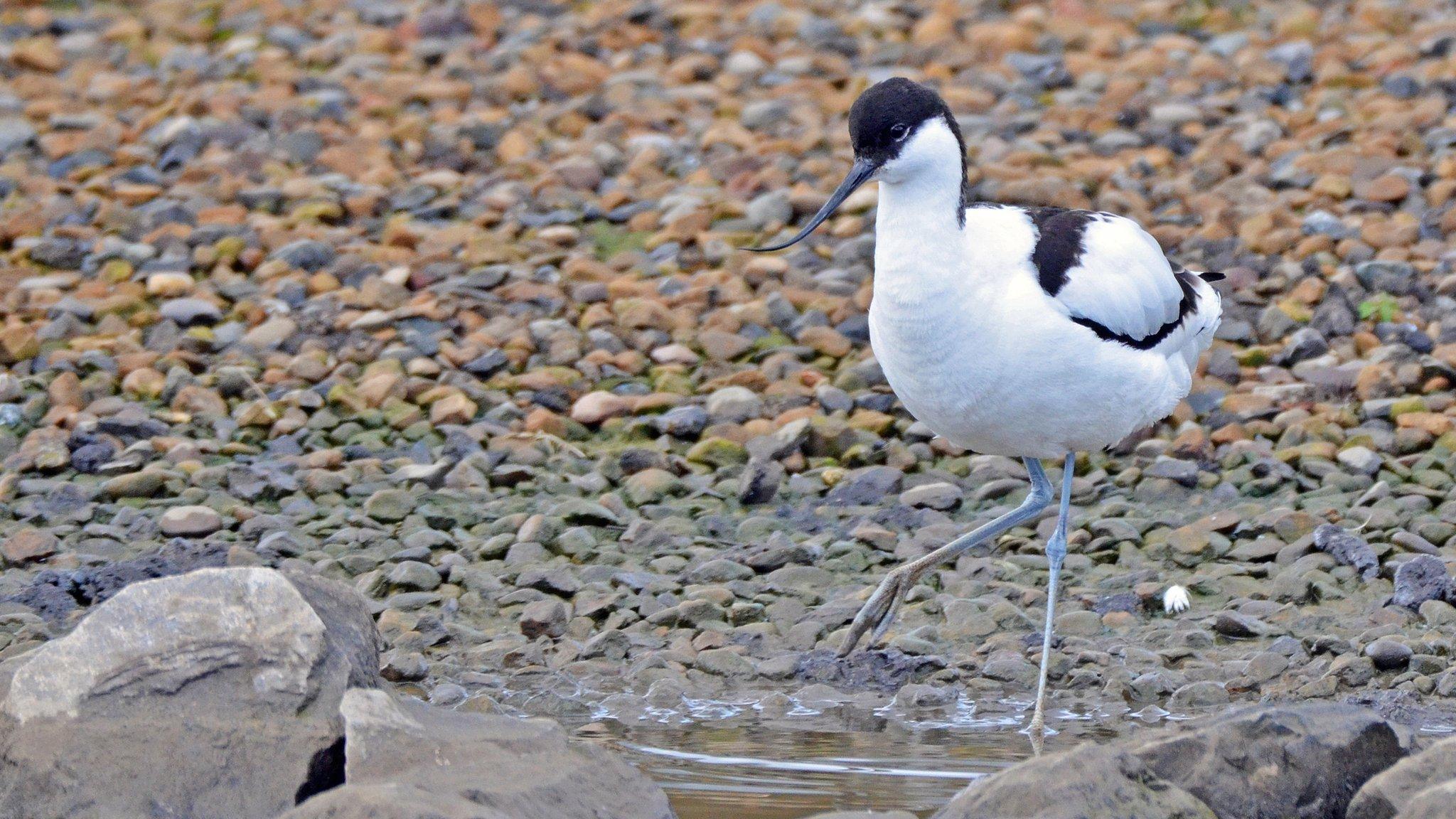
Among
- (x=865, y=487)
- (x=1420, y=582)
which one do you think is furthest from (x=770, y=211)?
(x=1420, y=582)

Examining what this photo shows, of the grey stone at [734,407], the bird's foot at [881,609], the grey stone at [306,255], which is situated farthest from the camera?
the grey stone at [306,255]

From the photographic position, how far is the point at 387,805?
3.56 metres

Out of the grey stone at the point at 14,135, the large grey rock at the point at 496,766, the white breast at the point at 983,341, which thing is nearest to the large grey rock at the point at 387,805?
the large grey rock at the point at 496,766

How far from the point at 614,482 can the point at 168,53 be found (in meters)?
5.29

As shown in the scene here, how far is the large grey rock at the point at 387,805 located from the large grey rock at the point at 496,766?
0.30 ft

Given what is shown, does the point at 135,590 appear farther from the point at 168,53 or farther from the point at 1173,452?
the point at 168,53

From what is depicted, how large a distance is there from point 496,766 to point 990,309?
1797 mm

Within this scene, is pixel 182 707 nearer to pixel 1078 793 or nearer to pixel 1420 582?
pixel 1078 793

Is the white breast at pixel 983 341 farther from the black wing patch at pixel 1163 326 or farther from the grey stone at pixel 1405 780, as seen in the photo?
the grey stone at pixel 1405 780

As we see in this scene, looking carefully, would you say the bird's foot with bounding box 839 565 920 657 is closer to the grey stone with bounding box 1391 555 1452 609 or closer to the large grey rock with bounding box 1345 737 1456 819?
the grey stone with bounding box 1391 555 1452 609

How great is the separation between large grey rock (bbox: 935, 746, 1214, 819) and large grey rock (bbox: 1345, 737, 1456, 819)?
1.06ft

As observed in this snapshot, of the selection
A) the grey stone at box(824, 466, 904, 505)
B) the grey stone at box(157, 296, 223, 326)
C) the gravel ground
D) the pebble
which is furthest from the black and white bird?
the grey stone at box(157, 296, 223, 326)

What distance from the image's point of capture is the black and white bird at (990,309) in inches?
192

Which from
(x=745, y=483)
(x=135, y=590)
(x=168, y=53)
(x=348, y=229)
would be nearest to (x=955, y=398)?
(x=745, y=483)
